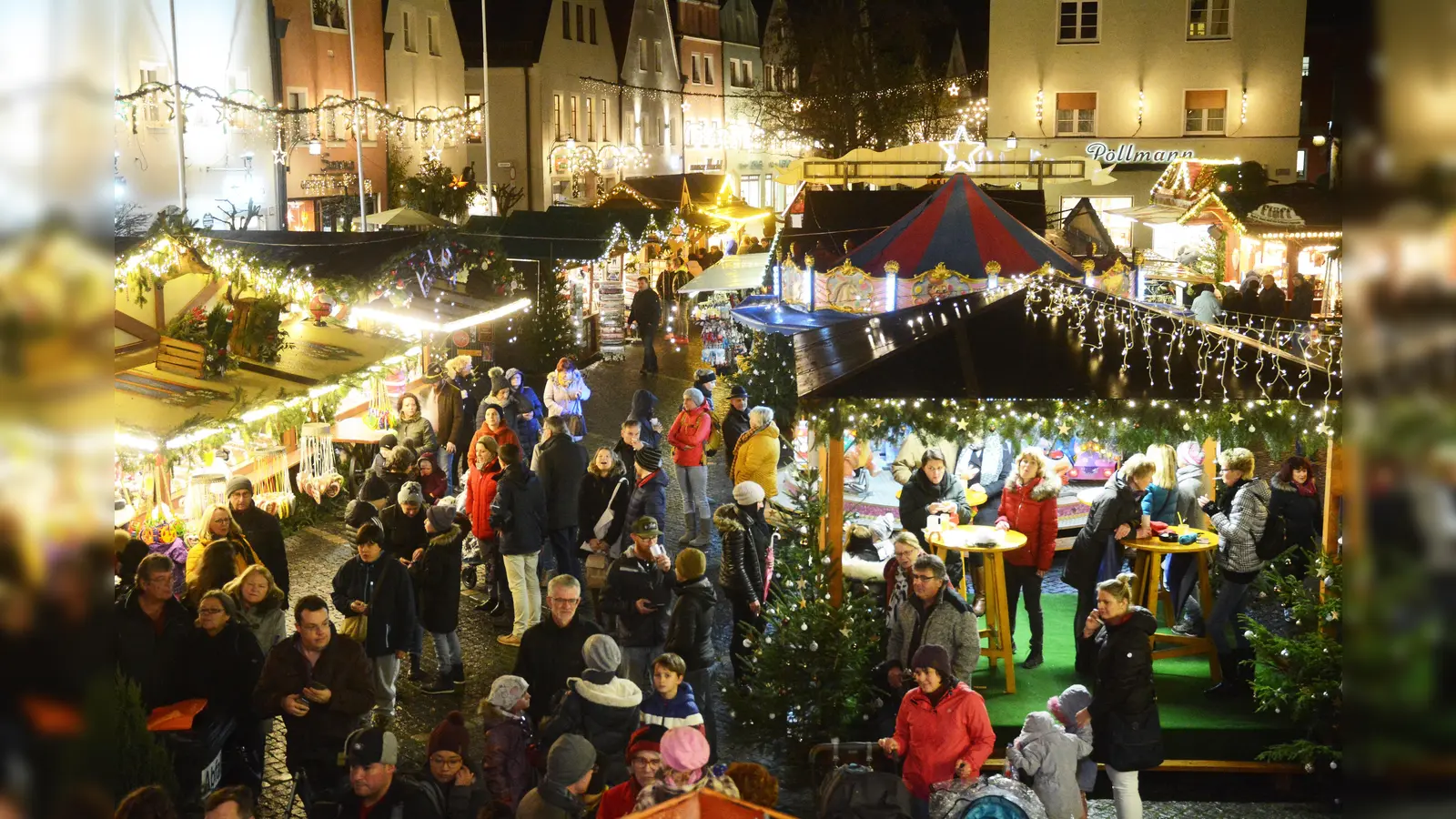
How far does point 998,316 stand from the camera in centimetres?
889

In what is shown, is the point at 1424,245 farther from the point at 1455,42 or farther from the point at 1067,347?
the point at 1067,347

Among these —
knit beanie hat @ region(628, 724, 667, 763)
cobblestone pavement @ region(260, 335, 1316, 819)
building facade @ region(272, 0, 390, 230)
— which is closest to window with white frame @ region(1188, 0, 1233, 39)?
building facade @ region(272, 0, 390, 230)

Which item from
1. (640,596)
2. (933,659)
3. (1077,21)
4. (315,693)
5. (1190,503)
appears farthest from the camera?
(1077,21)

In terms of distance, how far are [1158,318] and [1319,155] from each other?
44013 millimetres

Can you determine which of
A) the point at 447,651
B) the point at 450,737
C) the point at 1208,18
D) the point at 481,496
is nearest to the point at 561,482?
the point at 481,496

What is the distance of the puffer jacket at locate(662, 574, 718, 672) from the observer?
301 inches

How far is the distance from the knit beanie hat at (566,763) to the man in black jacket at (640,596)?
218 centimetres

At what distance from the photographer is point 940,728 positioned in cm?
650

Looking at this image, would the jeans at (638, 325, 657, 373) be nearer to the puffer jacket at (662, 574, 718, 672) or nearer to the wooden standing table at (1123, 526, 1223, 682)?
the wooden standing table at (1123, 526, 1223, 682)

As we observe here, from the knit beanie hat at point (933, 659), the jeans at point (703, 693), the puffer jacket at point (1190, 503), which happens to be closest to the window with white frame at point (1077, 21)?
the puffer jacket at point (1190, 503)

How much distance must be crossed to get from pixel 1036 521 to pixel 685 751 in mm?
4025

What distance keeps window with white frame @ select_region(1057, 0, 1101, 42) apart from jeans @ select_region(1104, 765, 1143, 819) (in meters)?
33.3

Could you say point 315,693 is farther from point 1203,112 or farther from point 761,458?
point 1203,112

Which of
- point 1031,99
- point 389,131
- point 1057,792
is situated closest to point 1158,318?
point 1057,792
